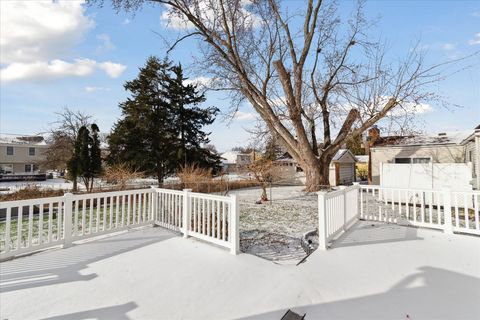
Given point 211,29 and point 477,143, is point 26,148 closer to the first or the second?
point 211,29

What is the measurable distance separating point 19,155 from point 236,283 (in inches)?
1500

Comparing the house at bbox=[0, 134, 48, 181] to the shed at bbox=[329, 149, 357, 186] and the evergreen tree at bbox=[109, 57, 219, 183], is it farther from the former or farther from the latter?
the shed at bbox=[329, 149, 357, 186]

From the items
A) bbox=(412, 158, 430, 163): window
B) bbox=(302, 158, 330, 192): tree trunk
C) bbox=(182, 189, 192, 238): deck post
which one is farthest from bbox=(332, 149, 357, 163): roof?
bbox=(182, 189, 192, 238): deck post

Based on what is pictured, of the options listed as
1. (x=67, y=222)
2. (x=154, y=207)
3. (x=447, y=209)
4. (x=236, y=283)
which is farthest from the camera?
(x=154, y=207)

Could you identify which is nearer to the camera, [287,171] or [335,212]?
[335,212]

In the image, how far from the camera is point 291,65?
1245cm

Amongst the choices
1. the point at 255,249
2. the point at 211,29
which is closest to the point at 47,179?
the point at 211,29

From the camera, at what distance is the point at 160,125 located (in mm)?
17766

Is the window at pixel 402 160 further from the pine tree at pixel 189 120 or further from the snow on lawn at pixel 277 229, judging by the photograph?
the pine tree at pixel 189 120

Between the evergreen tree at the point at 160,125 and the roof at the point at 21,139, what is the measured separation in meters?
21.8

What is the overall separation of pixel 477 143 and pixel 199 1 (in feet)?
38.5

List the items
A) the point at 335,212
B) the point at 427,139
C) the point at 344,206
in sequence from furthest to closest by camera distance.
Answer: the point at 427,139, the point at 344,206, the point at 335,212

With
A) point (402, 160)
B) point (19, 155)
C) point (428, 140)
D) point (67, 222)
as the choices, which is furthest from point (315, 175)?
point (19, 155)

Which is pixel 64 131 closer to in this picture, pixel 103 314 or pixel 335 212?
pixel 103 314
